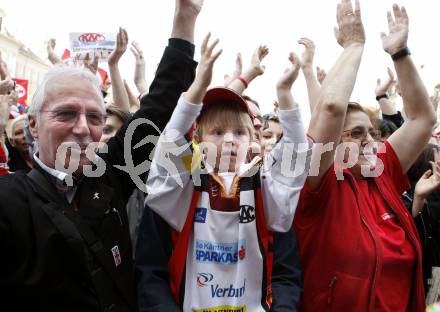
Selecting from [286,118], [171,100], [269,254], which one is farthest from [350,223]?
[171,100]

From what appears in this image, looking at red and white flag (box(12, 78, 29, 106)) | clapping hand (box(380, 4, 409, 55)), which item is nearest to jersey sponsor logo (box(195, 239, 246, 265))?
clapping hand (box(380, 4, 409, 55))

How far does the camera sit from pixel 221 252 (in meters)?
1.85

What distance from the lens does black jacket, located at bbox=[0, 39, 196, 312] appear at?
149 cm

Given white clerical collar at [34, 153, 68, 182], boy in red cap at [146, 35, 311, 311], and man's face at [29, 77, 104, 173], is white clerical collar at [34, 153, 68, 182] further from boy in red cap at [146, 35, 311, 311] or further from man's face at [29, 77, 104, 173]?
boy in red cap at [146, 35, 311, 311]

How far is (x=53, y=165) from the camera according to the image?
5.81 ft

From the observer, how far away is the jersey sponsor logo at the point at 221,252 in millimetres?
1851

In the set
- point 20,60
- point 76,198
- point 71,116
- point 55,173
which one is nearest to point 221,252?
point 76,198

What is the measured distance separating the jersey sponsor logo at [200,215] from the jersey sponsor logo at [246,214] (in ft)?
0.58

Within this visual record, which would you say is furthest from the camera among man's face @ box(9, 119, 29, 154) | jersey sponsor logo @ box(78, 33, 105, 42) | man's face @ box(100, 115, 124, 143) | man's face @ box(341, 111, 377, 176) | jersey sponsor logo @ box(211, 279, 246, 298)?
jersey sponsor logo @ box(78, 33, 105, 42)

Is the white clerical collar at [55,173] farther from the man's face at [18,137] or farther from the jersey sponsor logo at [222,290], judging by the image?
the man's face at [18,137]

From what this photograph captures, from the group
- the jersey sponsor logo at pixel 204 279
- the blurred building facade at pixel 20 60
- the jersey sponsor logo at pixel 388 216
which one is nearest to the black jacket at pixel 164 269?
the jersey sponsor logo at pixel 204 279

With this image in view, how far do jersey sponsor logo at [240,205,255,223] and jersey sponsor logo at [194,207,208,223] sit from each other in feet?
0.58

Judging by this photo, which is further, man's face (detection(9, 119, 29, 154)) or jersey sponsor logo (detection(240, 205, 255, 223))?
man's face (detection(9, 119, 29, 154))

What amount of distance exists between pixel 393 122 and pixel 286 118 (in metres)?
2.54
